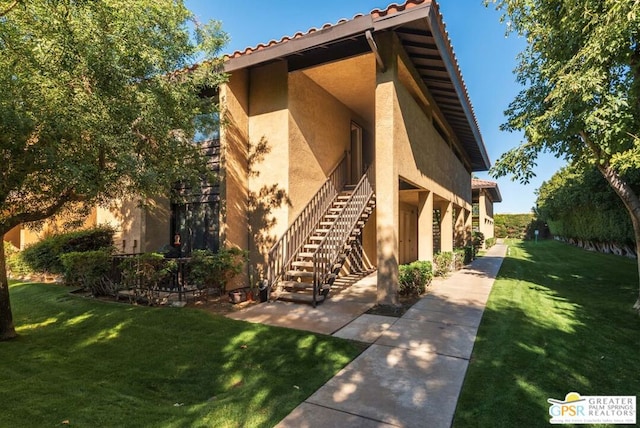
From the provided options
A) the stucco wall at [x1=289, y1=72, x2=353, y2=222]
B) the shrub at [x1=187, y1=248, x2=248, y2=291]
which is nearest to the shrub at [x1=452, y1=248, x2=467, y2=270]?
the stucco wall at [x1=289, y1=72, x2=353, y2=222]

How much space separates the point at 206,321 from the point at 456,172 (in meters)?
13.3

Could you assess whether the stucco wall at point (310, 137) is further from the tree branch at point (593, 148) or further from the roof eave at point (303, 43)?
the tree branch at point (593, 148)

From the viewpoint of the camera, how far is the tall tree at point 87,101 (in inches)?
168

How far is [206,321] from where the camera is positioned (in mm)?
6012

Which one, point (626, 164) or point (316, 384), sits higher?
point (626, 164)

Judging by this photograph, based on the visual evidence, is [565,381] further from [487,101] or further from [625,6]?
[487,101]

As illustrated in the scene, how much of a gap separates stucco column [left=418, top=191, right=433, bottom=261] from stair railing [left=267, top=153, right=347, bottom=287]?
279 centimetres

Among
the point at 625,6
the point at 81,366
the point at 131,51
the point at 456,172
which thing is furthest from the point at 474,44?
the point at 81,366

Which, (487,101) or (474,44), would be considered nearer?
(474,44)

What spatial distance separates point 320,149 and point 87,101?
632 cm

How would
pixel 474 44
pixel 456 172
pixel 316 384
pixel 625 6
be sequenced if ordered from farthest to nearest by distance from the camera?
pixel 456 172 < pixel 474 44 < pixel 625 6 < pixel 316 384

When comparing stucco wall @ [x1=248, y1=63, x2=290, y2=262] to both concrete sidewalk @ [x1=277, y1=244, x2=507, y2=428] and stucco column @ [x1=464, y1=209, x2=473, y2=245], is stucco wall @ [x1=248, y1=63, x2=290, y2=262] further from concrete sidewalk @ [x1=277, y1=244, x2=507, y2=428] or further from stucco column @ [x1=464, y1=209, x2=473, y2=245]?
stucco column @ [x1=464, y1=209, x2=473, y2=245]

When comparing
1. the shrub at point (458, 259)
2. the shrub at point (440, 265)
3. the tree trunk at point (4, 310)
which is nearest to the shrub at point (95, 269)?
the tree trunk at point (4, 310)

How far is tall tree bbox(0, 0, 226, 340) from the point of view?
168 inches
